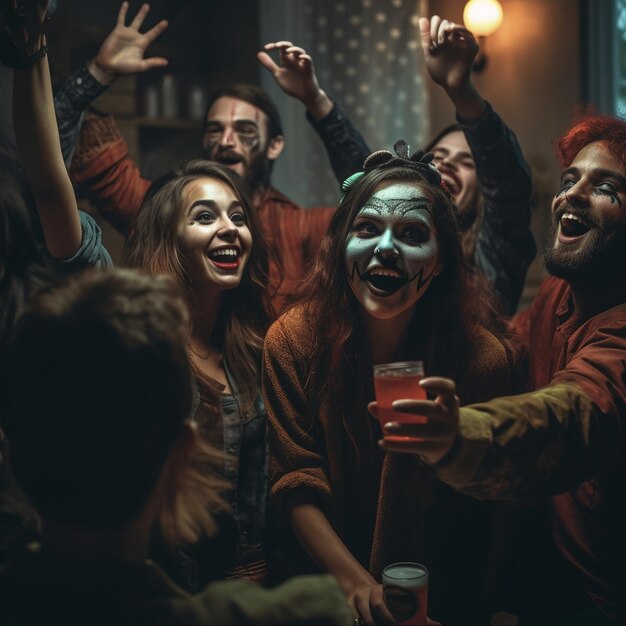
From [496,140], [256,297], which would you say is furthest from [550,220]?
[256,297]

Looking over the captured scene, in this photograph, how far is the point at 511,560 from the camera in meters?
2.04

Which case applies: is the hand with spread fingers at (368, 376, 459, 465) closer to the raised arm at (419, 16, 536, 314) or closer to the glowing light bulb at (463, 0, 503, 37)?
the raised arm at (419, 16, 536, 314)

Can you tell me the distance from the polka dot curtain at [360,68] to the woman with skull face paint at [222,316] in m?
1.83

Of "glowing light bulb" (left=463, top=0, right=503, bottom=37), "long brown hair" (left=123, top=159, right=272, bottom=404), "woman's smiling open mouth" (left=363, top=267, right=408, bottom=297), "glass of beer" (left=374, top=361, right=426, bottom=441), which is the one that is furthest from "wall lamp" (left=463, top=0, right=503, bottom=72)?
"glass of beer" (left=374, top=361, right=426, bottom=441)

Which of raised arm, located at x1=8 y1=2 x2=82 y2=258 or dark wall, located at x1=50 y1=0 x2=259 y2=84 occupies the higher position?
dark wall, located at x1=50 y1=0 x2=259 y2=84

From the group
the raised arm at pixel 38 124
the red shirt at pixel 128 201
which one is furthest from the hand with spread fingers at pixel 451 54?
the raised arm at pixel 38 124

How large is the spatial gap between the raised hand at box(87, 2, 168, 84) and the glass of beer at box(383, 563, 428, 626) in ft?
5.52

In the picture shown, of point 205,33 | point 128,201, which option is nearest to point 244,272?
point 128,201

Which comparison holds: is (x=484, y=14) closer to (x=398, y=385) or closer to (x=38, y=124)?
(x=38, y=124)

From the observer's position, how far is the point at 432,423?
1.36m

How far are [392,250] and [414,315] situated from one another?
0.22 m

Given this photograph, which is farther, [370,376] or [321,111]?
[321,111]

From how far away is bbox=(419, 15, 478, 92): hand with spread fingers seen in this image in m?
2.25

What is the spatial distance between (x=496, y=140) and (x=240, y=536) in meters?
1.34
